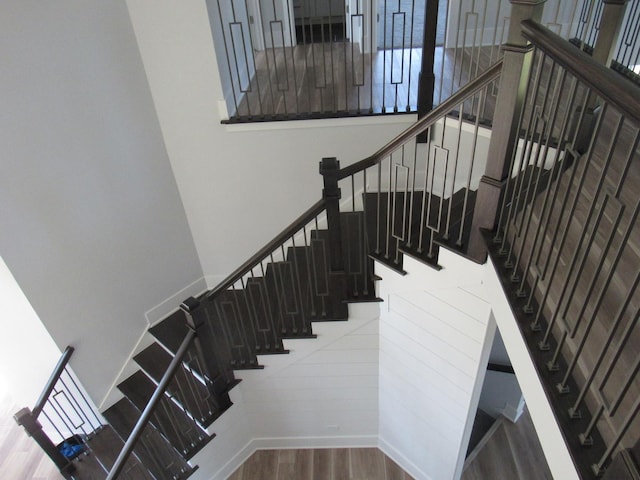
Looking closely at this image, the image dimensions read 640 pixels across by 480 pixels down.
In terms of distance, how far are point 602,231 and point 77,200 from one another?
128 inches

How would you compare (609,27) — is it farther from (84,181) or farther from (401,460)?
(401,460)

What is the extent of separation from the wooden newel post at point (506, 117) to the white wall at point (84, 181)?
2.71m

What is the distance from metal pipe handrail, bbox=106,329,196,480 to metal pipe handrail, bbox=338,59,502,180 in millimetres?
1628

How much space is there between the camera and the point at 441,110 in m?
2.23

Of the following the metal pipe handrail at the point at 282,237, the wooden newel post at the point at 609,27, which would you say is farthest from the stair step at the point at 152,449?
the wooden newel post at the point at 609,27

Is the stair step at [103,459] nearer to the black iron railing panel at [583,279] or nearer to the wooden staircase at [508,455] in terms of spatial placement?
the wooden staircase at [508,455]

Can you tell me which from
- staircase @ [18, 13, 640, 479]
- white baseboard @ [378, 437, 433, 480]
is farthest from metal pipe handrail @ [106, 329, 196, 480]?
white baseboard @ [378, 437, 433, 480]

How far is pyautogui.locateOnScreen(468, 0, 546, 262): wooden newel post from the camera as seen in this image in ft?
5.61

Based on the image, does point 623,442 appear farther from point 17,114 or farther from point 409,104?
point 17,114

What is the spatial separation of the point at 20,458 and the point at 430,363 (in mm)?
3574

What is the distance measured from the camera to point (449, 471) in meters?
3.82

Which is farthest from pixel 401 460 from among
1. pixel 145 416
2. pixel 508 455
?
pixel 145 416

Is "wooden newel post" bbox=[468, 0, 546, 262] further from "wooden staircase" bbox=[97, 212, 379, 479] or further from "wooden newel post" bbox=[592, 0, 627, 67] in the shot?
"wooden staircase" bbox=[97, 212, 379, 479]

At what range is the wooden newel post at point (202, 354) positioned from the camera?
9.84ft
